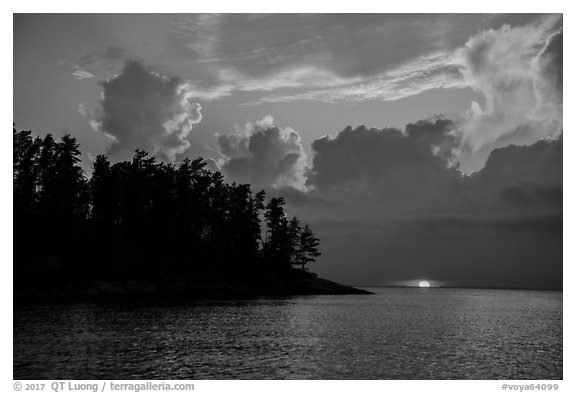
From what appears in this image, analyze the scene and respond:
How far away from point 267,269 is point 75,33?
10169 centimetres

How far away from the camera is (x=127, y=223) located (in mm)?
104000

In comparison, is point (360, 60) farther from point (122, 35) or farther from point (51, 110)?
point (51, 110)

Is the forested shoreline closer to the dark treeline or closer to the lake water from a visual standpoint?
the dark treeline

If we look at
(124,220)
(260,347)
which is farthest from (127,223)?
(260,347)

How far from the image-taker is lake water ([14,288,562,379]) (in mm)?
32438

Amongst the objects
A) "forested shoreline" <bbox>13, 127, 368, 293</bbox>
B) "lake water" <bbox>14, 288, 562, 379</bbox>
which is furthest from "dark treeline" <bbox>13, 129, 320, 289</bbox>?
"lake water" <bbox>14, 288, 562, 379</bbox>

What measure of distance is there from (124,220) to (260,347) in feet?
229

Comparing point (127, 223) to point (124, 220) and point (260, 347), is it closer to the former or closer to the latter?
point (124, 220)

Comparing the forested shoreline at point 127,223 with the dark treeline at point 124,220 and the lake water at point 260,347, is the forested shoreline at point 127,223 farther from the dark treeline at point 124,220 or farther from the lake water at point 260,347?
the lake water at point 260,347

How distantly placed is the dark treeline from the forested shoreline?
21 cm

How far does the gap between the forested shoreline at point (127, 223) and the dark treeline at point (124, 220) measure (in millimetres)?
209

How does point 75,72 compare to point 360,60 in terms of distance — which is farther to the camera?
point 360,60

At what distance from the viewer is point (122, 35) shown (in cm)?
3700

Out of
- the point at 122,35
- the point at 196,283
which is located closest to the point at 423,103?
the point at 122,35
